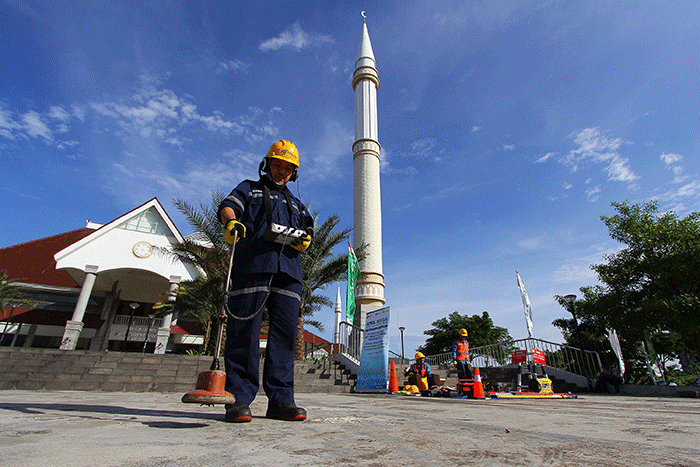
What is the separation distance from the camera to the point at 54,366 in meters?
9.23

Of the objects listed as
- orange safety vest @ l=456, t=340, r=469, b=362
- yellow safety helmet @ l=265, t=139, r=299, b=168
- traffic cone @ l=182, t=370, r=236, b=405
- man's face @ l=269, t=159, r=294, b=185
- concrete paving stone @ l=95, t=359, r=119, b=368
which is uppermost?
yellow safety helmet @ l=265, t=139, r=299, b=168

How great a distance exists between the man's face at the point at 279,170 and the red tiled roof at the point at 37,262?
22683 millimetres

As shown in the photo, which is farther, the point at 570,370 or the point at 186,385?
the point at 570,370

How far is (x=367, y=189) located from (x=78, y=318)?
52.9 ft

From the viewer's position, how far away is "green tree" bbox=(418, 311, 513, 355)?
32.4 meters

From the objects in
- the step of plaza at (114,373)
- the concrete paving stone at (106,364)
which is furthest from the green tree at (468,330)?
the concrete paving stone at (106,364)

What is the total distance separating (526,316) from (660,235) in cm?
633

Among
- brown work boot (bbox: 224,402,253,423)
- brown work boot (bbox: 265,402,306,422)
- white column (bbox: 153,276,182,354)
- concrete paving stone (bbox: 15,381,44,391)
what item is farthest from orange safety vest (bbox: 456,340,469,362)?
white column (bbox: 153,276,182,354)

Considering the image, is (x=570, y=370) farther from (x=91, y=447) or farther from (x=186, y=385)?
(x=91, y=447)

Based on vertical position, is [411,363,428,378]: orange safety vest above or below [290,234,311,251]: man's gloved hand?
below

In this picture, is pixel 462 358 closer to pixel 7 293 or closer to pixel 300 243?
pixel 300 243

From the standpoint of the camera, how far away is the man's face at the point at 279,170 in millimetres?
2896

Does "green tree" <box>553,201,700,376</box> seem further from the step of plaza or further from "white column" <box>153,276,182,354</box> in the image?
"white column" <box>153,276,182,354</box>

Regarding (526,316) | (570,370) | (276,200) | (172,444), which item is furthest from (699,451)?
(570,370)
